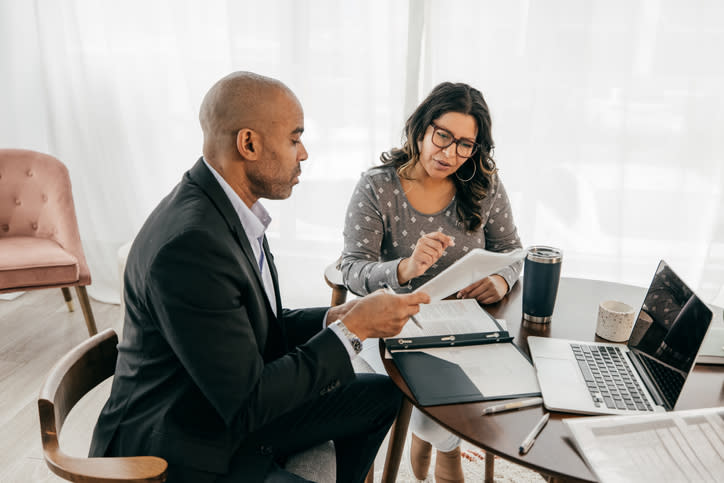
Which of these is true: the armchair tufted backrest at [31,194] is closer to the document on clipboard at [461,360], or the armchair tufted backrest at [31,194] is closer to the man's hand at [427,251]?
the man's hand at [427,251]

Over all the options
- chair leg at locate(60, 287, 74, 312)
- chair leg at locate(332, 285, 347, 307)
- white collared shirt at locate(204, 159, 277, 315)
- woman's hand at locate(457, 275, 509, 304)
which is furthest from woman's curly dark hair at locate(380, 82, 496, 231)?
chair leg at locate(60, 287, 74, 312)

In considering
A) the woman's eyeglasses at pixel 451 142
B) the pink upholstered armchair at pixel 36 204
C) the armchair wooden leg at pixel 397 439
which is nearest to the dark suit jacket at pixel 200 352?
the armchair wooden leg at pixel 397 439

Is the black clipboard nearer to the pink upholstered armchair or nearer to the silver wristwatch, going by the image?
the silver wristwatch

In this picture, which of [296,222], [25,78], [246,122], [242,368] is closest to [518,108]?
[296,222]

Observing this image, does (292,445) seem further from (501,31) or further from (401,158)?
(501,31)

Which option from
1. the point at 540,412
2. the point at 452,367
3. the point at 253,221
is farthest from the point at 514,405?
the point at 253,221

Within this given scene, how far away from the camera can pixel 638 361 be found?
1140mm

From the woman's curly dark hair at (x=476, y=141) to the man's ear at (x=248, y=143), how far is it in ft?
2.42

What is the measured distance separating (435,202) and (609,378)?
85 cm

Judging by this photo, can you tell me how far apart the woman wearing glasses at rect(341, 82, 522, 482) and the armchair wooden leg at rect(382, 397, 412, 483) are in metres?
0.11

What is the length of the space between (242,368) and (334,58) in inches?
80.6

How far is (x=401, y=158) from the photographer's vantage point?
1841mm

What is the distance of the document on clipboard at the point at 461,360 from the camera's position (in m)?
1.04

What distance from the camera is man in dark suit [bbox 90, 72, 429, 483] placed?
3.13 feet
